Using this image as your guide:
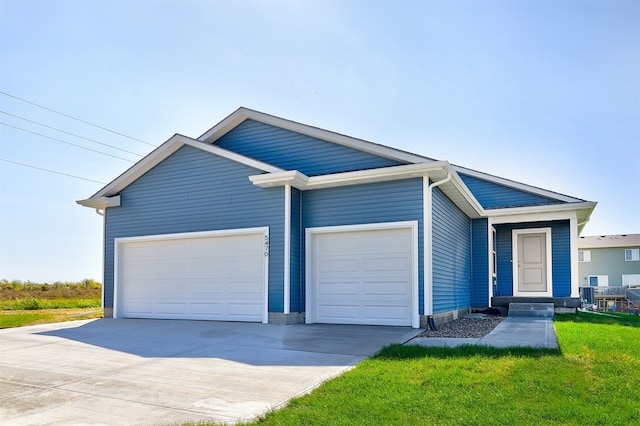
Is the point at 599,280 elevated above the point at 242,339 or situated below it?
below

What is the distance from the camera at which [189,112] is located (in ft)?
57.2

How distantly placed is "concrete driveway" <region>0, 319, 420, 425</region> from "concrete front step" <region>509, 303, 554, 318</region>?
6.29 metres

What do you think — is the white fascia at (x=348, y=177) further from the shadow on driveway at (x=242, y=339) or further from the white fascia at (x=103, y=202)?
the white fascia at (x=103, y=202)

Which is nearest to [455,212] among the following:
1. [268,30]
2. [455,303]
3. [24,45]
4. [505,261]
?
[455,303]

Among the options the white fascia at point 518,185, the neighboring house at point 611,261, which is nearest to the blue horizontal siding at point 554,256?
the white fascia at point 518,185

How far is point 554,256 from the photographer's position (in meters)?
16.7

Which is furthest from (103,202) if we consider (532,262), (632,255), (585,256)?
(632,255)

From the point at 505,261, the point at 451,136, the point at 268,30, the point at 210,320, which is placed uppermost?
the point at 268,30

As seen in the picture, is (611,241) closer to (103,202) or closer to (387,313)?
(387,313)

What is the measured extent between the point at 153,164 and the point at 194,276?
331 centimetres

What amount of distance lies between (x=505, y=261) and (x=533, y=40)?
7842mm

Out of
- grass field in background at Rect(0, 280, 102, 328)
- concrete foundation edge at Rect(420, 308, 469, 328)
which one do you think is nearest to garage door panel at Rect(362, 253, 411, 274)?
concrete foundation edge at Rect(420, 308, 469, 328)

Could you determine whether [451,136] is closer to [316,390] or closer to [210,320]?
[210,320]

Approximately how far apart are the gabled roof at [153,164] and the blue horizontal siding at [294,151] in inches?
47.4
